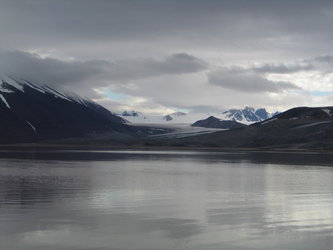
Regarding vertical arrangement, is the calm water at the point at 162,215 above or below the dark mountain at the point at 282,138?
below

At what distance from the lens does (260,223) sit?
20.4 meters

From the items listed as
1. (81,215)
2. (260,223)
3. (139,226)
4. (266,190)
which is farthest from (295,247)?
(266,190)

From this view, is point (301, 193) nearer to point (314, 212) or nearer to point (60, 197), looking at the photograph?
point (314, 212)

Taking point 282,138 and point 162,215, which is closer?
point 162,215

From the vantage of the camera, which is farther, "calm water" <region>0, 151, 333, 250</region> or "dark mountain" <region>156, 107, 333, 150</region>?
"dark mountain" <region>156, 107, 333, 150</region>

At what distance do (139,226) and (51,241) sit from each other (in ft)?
13.1

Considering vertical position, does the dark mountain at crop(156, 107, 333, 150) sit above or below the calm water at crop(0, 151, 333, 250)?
above

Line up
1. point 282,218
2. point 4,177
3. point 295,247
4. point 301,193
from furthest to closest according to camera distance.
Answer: point 4,177 < point 301,193 < point 282,218 < point 295,247

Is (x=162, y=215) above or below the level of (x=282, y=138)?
below

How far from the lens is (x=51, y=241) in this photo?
16.6m

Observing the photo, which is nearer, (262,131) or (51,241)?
(51,241)

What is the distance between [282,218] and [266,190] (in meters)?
12.2

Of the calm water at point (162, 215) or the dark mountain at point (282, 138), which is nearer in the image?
the calm water at point (162, 215)

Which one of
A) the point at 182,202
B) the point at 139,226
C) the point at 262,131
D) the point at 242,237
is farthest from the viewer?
the point at 262,131
